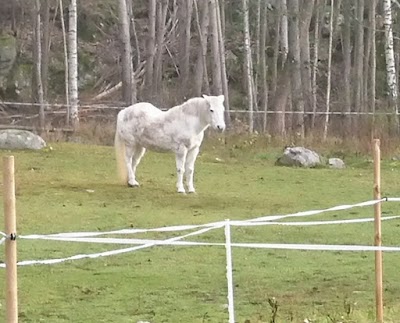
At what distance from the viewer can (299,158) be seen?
58.3 feet

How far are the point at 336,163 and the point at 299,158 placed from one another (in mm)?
751

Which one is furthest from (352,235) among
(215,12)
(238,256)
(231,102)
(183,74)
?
(231,102)

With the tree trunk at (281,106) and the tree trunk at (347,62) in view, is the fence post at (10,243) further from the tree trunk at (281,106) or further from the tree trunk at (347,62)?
the tree trunk at (347,62)

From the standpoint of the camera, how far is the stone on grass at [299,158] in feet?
58.1

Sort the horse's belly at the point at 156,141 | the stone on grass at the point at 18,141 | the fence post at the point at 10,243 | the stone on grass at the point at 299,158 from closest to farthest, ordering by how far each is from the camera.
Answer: the fence post at the point at 10,243
the horse's belly at the point at 156,141
the stone on grass at the point at 299,158
the stone on grass at the point at 18,141

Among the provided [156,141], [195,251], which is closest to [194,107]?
[156,141]

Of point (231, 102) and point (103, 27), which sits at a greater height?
point (103, 27)

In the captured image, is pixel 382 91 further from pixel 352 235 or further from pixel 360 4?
pixel 352 235

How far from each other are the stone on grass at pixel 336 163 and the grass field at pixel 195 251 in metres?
0.43

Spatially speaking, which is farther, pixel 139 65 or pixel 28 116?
pixel 139 65

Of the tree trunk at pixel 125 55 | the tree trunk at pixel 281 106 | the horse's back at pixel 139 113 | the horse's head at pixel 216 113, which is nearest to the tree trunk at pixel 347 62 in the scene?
the tree trunk at pixel 281 106

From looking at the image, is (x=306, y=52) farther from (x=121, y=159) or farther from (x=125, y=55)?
(x=121, y=159)

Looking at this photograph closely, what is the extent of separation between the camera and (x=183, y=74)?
94.3ft

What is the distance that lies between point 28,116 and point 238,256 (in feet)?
69.6
